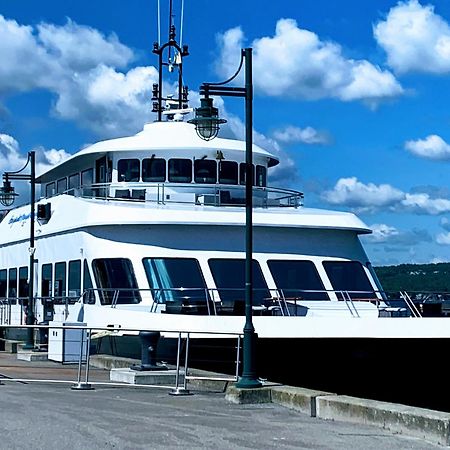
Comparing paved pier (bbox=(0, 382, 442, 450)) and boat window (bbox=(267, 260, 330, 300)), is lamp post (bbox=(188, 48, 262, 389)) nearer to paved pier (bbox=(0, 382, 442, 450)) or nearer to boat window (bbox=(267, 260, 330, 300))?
paved pier (bbox=(0, 382, 442, 450))

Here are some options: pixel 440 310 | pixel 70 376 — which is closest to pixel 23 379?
pixel 70 376

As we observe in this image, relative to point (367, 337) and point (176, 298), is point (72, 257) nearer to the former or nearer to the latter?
point (176, 298)

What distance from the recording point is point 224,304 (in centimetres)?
1642

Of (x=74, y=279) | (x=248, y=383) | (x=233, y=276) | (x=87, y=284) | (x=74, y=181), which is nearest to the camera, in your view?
(x=248, y=383)

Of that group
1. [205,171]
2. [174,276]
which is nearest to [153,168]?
[205,171]

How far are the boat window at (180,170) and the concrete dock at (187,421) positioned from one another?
831 centimetres

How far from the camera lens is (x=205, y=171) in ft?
73.0

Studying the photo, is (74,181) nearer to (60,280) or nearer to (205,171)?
(60,280)

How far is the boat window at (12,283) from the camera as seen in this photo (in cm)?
2664

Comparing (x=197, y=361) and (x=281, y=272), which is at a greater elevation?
(x=281, y=272)

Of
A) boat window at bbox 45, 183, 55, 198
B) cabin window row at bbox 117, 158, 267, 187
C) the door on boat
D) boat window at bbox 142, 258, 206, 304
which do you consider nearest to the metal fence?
boat window at bbox 142, 258, 206, 304

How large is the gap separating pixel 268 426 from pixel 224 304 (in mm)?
5655

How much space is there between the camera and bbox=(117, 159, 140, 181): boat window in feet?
72.9

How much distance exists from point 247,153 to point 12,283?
50.0 ft
